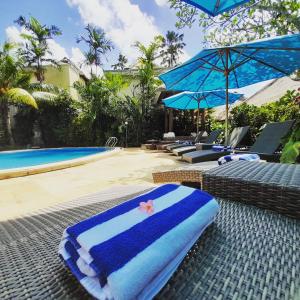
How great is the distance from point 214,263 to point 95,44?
24562 millimetres

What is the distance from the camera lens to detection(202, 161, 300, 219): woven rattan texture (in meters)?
1.38

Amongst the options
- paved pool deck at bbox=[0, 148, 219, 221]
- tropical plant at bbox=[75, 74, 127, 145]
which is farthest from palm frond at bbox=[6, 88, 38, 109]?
paved pool deck at bbox=[0, 148, 219, 221]

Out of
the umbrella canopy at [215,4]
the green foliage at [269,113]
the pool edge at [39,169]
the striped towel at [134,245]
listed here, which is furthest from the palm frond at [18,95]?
the striped towel at [134,245]

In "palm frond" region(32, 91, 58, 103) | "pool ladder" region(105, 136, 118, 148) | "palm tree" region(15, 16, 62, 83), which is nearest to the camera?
"pool ladder" region(105, 136, 118, 148)

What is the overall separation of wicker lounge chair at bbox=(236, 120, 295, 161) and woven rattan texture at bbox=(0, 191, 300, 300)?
3229mm

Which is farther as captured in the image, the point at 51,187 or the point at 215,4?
the point at 51,187

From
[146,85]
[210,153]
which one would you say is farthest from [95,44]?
[210,153]

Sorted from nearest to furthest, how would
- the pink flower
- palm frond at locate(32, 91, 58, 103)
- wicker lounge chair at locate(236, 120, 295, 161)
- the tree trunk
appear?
1. the pink flower
2. wicker lounge chair at locate(236, 120, 295, 161)
3. the tree trunk
4. palm frond at locate(32, 91, 58, 103)

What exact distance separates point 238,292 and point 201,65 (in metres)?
5.74

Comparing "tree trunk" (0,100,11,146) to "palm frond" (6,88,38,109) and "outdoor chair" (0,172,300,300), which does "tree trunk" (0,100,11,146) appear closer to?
"palm frond" (6,88,38,109)

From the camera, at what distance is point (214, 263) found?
957mm

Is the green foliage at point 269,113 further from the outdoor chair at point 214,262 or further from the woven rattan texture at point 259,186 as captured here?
the outdoor chair at point 214,262

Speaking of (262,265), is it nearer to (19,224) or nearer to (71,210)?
(71,210)

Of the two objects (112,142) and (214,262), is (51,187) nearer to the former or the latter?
(214,262)
